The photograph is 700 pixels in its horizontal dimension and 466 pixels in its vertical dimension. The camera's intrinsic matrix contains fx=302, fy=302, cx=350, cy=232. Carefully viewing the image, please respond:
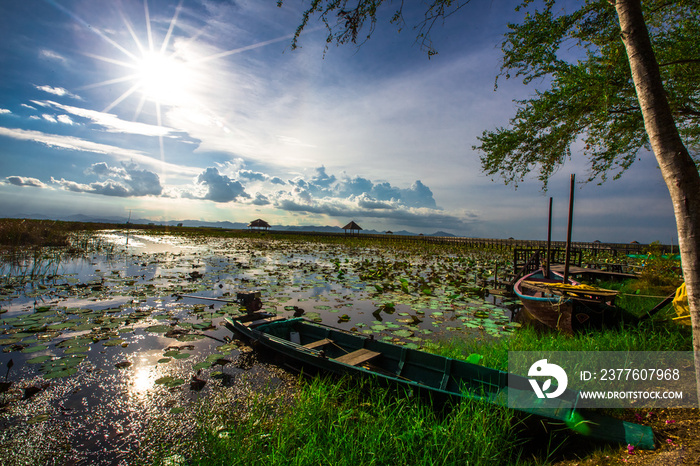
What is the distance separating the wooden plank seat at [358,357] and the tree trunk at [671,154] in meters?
3.65

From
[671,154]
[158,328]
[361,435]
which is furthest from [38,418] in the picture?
[671,154]

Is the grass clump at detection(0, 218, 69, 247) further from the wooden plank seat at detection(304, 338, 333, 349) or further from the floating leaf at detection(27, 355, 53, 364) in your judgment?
the wooden plank seat at detection(304, 338, 333, 349)

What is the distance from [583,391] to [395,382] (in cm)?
257

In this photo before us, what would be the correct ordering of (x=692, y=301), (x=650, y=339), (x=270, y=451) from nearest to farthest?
(x=692, y=301)
(x=270, y=451)
(x=650, y=339)

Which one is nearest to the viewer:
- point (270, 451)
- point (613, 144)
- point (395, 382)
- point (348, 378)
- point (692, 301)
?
point (692, 301)

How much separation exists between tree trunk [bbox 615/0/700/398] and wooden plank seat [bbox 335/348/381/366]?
365cm

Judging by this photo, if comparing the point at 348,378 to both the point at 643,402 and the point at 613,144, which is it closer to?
the point at 643,402

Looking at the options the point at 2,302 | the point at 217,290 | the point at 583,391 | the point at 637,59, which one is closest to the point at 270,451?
the point at 583,391

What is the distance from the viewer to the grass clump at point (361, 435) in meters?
2.94

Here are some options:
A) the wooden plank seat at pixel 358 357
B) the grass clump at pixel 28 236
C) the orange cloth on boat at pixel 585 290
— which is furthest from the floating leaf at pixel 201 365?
the grass clump at pixel 28 236

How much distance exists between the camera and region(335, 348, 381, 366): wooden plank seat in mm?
4766

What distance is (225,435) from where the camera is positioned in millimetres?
3383

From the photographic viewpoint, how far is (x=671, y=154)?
2631 mm

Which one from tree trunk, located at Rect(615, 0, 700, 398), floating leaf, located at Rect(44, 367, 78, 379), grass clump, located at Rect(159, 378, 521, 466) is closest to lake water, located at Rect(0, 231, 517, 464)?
floating leaf, located at Rect(44, 367, 78, 379)
